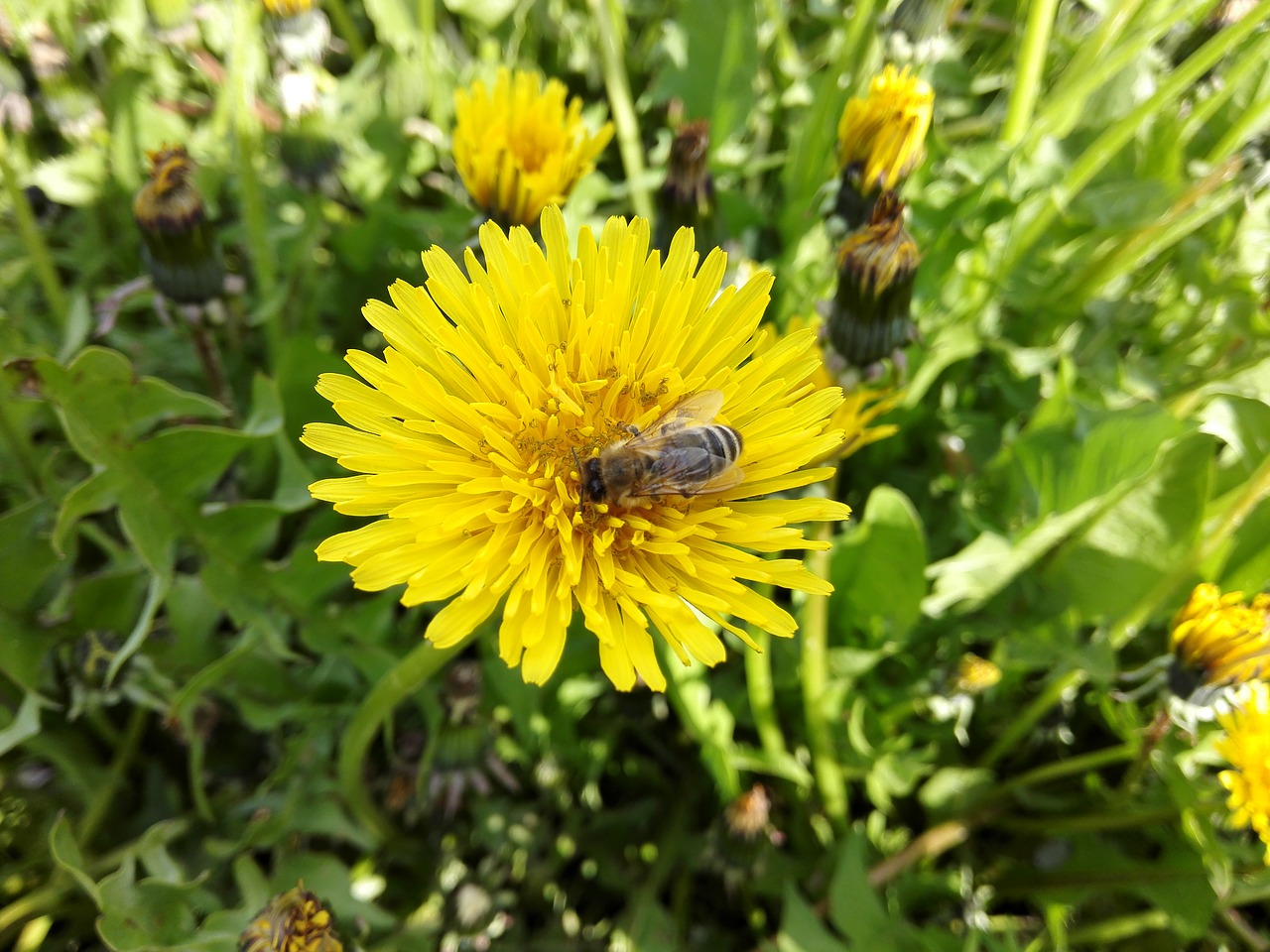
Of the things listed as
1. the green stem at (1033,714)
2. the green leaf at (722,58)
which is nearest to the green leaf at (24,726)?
the green stem at (1033,714)

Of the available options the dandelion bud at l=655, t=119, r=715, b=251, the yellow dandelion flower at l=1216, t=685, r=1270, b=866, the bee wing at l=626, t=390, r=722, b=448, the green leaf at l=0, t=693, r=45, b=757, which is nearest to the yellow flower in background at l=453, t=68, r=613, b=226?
the dandelion bud at l=655, t=119, r=715, b=251

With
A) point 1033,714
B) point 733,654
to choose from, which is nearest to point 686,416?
point 733,654

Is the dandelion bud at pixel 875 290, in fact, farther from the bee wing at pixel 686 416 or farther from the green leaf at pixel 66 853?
the green leaf at pixel 66 853

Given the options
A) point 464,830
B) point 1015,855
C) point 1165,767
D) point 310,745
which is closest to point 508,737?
point 464,830

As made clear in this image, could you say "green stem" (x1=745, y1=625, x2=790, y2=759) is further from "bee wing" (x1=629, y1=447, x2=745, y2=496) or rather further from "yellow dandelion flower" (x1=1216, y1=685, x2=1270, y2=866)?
"yellow dandelion flower" (x1=1216, y1=685, x2=1270, y2=866)

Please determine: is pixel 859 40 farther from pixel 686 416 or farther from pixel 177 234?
pixel 177 234

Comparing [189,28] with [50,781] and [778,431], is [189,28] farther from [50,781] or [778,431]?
[778,431]
